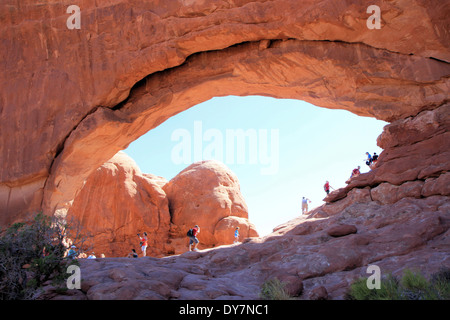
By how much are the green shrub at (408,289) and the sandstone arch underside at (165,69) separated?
235 inches

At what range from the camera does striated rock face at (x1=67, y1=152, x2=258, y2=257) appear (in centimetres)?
2322

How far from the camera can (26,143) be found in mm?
14875

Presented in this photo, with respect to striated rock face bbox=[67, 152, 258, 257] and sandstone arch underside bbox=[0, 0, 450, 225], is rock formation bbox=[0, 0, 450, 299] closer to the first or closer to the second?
sandstone arch underside bbox=[0, 0, 450, 225]

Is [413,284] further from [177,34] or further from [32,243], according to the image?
[177,34]

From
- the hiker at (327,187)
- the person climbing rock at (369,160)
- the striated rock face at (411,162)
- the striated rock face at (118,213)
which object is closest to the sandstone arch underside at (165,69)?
the striated rock face at (411,162)

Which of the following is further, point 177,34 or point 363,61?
point 177,34

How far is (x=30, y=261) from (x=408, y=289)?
23.7ft

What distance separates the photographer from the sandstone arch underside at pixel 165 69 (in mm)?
12281

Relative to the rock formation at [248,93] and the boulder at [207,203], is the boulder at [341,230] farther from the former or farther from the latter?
the boulder at [207,203]

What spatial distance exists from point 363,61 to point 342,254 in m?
7.44

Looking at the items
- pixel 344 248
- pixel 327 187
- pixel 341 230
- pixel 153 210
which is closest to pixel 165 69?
pixel 341 230

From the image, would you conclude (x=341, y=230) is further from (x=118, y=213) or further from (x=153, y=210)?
(x=118, y=213)

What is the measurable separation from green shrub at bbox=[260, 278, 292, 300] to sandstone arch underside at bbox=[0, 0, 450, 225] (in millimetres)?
6432
